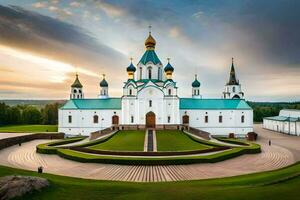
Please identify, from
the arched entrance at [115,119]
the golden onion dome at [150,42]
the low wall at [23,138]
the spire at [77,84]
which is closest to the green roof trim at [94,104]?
the arched entrance at [115,119]

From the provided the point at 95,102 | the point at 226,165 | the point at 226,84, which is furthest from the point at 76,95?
the point at 226,165

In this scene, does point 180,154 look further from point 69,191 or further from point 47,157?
point 69,191

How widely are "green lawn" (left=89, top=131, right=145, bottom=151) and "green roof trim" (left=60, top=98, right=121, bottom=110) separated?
1181 cm

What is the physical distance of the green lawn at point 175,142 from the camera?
29625 mm

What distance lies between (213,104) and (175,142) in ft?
72.0

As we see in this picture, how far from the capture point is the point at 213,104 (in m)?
52.4

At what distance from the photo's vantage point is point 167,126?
1734 inches

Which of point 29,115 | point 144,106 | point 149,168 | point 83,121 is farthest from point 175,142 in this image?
point 29,115

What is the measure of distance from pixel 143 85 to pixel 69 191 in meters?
36.0

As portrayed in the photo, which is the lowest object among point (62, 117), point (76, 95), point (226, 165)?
point (226, 165)

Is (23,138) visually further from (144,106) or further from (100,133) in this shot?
(144,106)

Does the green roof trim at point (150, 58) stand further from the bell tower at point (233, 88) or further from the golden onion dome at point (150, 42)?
the bell tower at point (233, 88)

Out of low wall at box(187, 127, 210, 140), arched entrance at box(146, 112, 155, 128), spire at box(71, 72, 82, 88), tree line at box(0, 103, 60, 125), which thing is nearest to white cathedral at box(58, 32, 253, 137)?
arched entrance at box(146, 112, 155, 128)

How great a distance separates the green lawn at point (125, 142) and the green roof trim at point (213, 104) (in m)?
14.5
